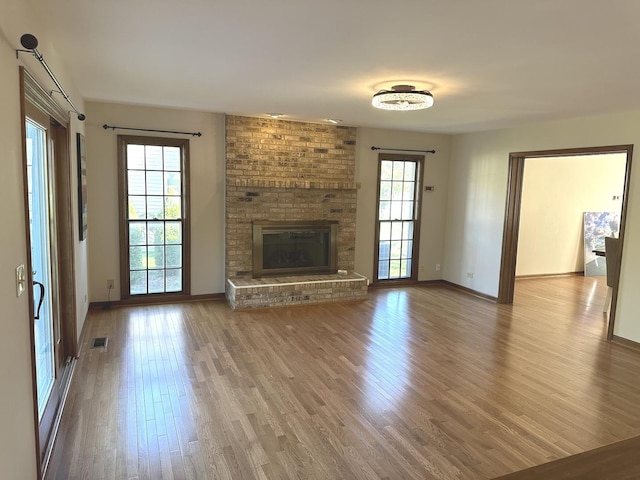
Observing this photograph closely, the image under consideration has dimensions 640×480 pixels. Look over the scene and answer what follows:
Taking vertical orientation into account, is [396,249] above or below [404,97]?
below

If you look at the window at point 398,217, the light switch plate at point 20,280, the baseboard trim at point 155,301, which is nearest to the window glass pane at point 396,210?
the window at point 398,217

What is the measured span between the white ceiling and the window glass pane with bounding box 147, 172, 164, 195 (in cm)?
110

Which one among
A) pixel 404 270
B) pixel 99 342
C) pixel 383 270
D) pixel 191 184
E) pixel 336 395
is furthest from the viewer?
pixel 404 270

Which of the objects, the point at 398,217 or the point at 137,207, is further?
the point at 398,217

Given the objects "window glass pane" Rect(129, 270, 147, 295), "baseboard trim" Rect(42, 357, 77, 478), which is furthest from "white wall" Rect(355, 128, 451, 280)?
"baseboard trim" Rect(42, 357, 77, 478)

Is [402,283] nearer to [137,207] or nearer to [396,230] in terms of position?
[396,230]

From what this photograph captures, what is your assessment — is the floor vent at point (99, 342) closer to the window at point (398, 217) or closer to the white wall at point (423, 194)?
the white wall at point (423, 194)

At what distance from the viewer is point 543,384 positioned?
3.52 meters

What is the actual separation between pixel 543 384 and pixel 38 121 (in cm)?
409

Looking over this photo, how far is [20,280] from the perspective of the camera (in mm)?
1855

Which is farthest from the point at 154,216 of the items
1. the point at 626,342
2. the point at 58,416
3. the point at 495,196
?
the point at 626,342

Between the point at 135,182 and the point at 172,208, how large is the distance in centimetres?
54

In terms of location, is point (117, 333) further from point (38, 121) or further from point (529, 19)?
point (529, 19)

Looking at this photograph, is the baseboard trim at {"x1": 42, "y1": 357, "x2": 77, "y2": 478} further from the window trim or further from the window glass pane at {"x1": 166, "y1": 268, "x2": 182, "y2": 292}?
the window trim
